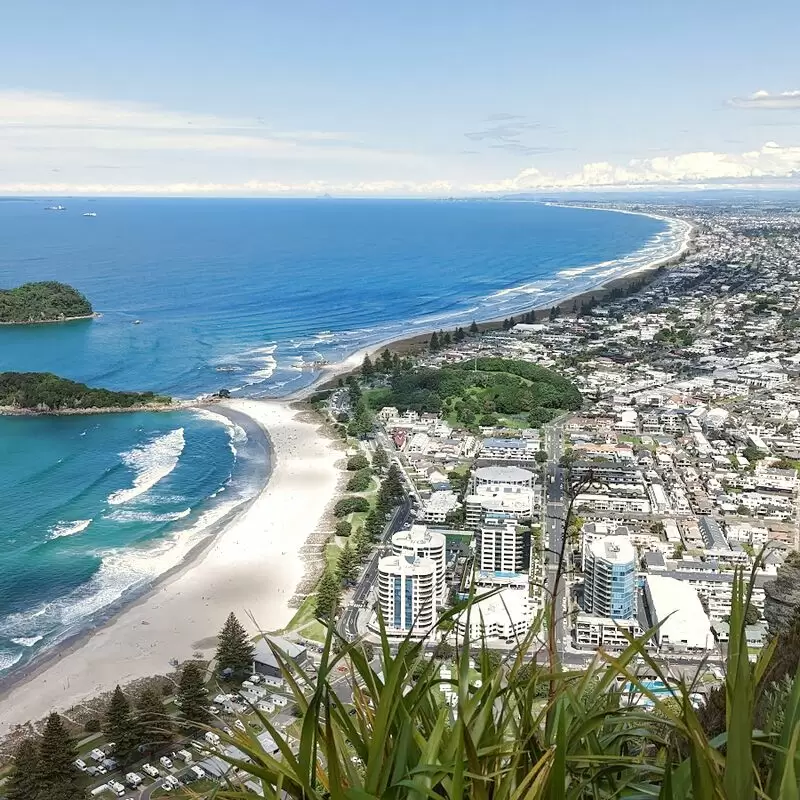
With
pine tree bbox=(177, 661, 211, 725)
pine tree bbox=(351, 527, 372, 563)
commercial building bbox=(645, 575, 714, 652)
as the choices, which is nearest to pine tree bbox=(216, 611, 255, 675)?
pine tree bbox=(177, 661, 211, 725)

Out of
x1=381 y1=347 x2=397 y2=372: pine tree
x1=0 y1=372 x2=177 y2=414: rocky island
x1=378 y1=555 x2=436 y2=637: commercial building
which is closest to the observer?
x1=378 y1=555 x2=436 y2=637: commercial building

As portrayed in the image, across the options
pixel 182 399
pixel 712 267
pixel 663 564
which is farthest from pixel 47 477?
pixel 712 267

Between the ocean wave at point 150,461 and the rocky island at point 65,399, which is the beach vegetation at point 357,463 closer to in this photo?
the ocean wave at point 150,461

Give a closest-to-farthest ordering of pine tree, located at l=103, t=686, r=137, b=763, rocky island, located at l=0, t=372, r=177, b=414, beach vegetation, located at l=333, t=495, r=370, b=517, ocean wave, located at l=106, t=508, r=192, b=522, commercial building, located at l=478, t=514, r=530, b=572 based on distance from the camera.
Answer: pine tree, located at l=103, t=686, r=137, b=763, commercial building, located at l=478, t=514, r=530, b=572, ocean wave, located at l=106, t=508, r=192, b=522, beach vegetation, located at l=333, t=495, r=370, b=517, rocky island, located at l=0, t=372, r=177, b=414

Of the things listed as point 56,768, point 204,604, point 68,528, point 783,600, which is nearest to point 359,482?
point 204,604

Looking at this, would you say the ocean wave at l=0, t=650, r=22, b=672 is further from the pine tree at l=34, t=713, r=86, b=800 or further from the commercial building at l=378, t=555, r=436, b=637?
the commercial building at l=378, t=555, r=436, b=637

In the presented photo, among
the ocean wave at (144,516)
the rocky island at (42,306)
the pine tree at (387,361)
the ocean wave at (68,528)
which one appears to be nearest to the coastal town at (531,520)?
the pine tree at (387,361)

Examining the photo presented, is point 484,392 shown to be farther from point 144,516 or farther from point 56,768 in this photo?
point 56,768

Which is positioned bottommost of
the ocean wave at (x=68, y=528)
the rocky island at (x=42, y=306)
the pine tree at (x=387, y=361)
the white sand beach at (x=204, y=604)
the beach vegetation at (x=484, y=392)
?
the white sand beach at (x=204, y=604)
